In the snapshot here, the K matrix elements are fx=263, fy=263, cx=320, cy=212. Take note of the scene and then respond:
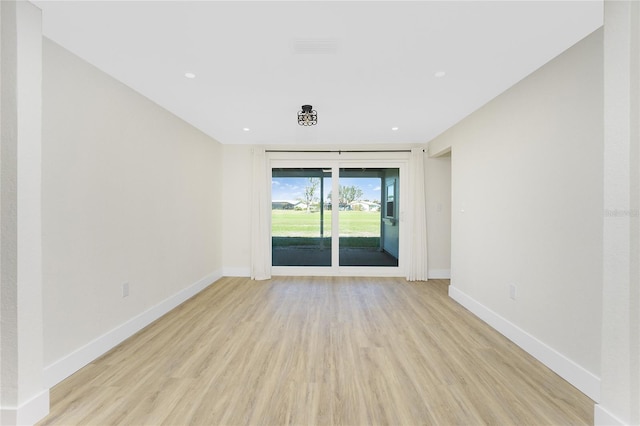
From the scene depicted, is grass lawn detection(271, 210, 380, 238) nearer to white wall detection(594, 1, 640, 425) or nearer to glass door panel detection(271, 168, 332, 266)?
glass door panel detection(271, 168, 332, 266)

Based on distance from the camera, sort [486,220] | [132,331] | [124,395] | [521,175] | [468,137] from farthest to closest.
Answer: [468,137]
[486,220]
[132,331]
[521,175]
[124,395]

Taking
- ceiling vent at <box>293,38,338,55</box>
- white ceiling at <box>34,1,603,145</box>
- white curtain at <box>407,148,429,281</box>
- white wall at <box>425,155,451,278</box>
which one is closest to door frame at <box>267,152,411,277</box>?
white curtain at <box>407,148,429,281</box>

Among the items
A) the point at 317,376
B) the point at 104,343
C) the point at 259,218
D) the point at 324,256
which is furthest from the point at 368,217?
the point at 104,343

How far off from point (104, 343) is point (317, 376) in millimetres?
1894

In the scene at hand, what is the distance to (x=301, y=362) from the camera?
217 cm

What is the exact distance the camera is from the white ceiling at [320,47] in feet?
5.19

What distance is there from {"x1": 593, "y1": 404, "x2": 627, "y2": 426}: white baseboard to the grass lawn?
3.74 metres

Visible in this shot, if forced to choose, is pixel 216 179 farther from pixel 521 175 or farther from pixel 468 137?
pixel 521 175

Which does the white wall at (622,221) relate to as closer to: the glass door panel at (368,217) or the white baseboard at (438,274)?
the white baseboard at (438,274)

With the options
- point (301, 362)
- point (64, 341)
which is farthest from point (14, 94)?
point (301, 362)

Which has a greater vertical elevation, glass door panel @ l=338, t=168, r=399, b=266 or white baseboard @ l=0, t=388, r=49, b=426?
glass door panel @ l=338, t=168, r=399, b=266

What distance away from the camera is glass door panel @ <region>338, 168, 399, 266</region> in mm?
5008

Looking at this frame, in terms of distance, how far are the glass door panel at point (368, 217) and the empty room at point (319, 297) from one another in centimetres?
132

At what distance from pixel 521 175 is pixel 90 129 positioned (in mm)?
3826
